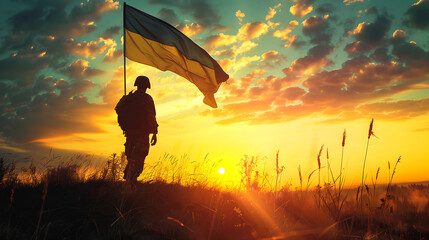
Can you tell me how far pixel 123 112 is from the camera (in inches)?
286

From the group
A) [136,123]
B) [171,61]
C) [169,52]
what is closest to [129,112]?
[136,123]

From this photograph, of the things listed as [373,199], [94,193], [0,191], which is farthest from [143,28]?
[373,199]

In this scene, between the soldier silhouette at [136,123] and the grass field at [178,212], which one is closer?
the grass field at [178,212]

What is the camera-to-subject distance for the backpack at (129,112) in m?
7.26

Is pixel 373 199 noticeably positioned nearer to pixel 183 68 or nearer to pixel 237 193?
pixel 237 193

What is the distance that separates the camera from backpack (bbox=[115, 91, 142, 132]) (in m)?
7.26

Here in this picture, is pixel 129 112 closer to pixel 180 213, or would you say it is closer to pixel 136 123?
pixel 136 123

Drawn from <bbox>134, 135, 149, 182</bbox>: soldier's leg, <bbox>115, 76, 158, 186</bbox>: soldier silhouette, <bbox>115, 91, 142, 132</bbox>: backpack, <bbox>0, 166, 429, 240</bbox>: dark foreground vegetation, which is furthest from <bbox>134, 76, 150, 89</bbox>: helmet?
<bbox>0, 166, 429, 240</bbox>: dark foreground vegetation

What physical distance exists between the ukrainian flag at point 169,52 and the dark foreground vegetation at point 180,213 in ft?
10.2

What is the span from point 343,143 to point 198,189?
379 centimetres

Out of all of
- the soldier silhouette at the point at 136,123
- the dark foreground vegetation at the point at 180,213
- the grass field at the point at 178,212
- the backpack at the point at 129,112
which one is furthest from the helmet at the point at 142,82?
the dark foreground vegetation at the point at 180,213

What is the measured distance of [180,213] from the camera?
504 cm

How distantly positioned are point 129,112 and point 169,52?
1.92 meters

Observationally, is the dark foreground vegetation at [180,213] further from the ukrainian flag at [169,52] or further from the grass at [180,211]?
the ukrainian flag at [169,52]
